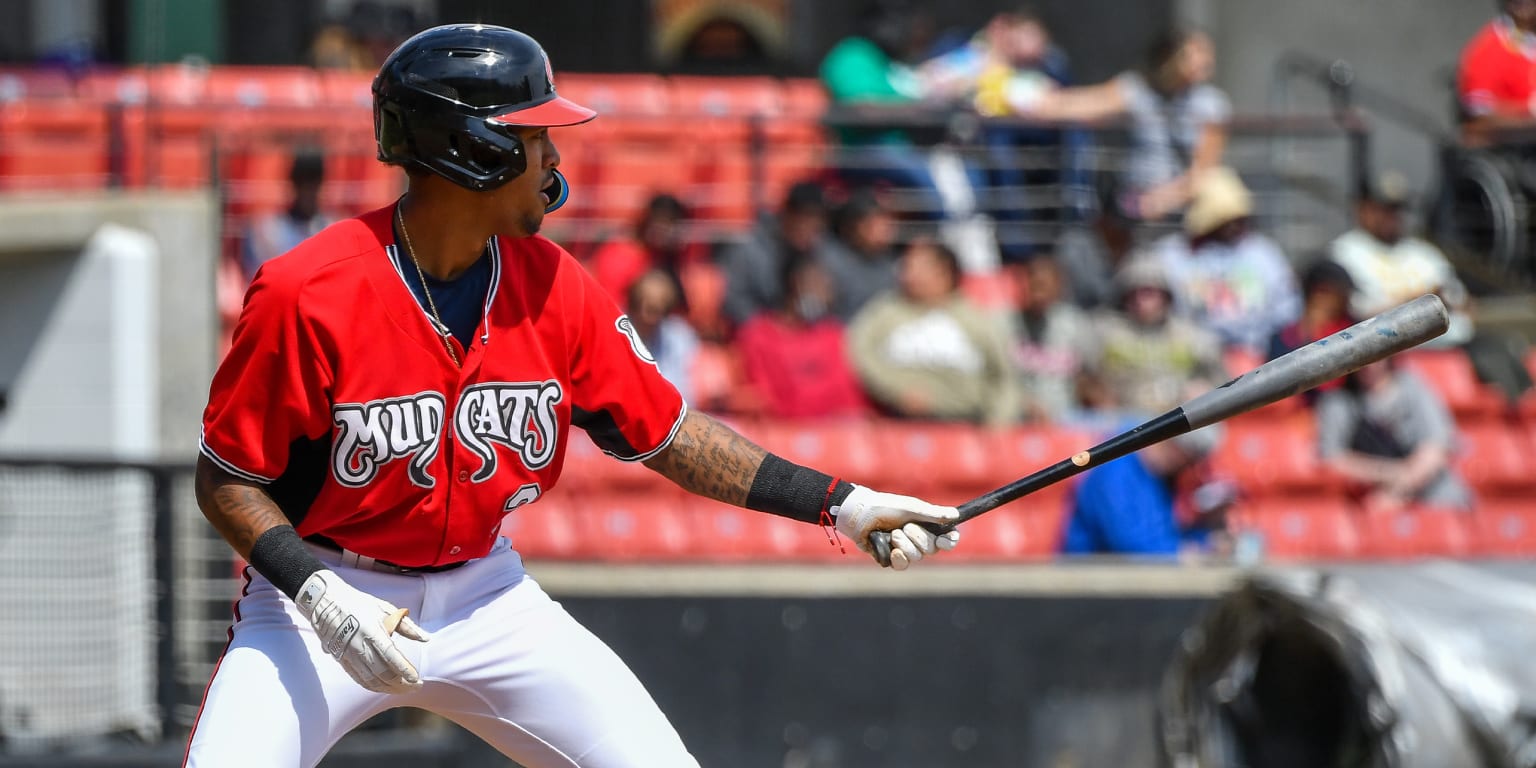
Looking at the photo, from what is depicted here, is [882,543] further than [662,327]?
No

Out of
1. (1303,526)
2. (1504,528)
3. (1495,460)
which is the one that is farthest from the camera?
(1495,460)

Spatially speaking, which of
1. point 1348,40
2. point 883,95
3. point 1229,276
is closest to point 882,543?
point 1229,276

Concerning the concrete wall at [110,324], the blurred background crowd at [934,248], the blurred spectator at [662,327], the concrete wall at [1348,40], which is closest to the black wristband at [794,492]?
the blurred background crowd at [934,248]

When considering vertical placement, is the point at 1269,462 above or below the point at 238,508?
below

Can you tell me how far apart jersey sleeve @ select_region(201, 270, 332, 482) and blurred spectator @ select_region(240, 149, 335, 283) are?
497 centimetres

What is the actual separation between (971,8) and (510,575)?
30.9 ft

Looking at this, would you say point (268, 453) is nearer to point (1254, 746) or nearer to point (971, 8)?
point (1254, 746)

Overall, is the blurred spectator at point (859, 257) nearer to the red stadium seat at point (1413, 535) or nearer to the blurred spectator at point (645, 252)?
the blurred spectator at point (645, 252)

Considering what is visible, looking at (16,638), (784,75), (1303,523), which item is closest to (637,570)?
(16,638)

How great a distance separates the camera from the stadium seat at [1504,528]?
7.90 m

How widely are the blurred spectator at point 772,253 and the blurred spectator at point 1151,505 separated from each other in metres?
1.64

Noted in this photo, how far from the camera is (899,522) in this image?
3574 millimetres

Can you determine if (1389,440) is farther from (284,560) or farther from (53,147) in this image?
(53,147)

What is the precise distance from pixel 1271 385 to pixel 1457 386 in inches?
221
